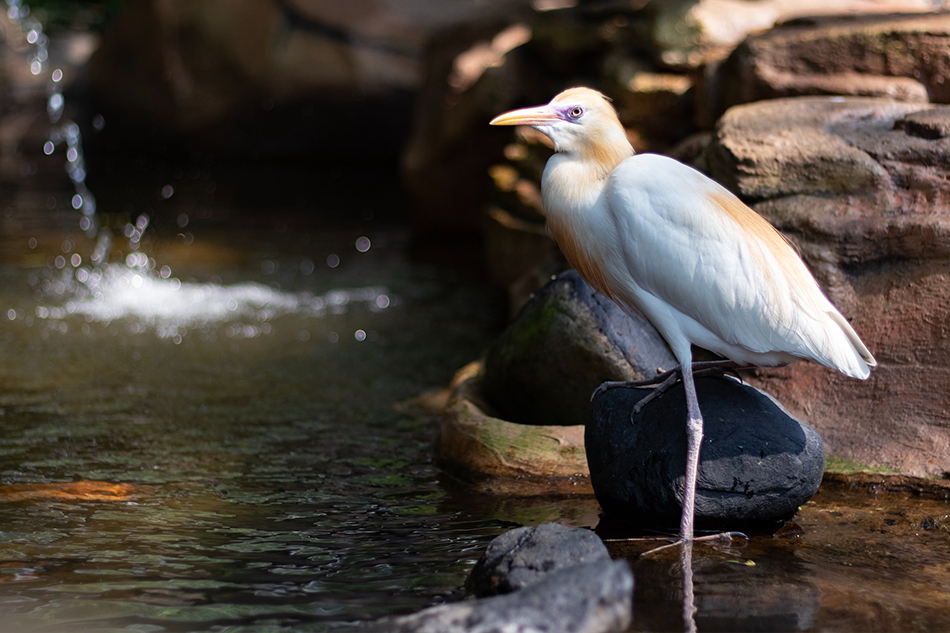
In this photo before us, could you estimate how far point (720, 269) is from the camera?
3.71 metres

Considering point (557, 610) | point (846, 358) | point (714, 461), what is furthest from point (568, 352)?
point (557, 610)

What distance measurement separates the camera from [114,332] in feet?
24.7

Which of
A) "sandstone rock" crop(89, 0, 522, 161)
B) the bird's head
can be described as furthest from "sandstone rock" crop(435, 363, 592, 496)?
"sandstone rock" crop(89, 0, 522, 161)

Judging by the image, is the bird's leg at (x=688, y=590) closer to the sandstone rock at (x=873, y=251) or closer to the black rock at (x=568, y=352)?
the black rock at (x=568, y=352)

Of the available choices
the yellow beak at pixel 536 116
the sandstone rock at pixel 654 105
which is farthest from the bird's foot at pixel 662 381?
the sandstone rock at pixel 654 105

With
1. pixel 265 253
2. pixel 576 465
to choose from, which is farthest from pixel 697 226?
pixel 265 253

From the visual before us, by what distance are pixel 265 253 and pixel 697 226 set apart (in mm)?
7807

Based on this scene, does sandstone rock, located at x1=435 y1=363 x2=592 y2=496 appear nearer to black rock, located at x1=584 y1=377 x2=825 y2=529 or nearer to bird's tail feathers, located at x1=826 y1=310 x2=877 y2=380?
black rock, located at x1=584 y1=377 x2=825 y2=529

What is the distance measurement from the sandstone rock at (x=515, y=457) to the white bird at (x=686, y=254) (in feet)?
2.98

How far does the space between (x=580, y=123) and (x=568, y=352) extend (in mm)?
1366

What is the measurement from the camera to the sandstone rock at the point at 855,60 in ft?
18.9

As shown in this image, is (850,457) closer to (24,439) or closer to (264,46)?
(24,439)

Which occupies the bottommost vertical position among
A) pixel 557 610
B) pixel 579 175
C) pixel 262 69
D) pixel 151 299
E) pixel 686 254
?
pixel 557 610

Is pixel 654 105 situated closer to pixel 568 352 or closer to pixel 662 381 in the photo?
pixel 568 352
